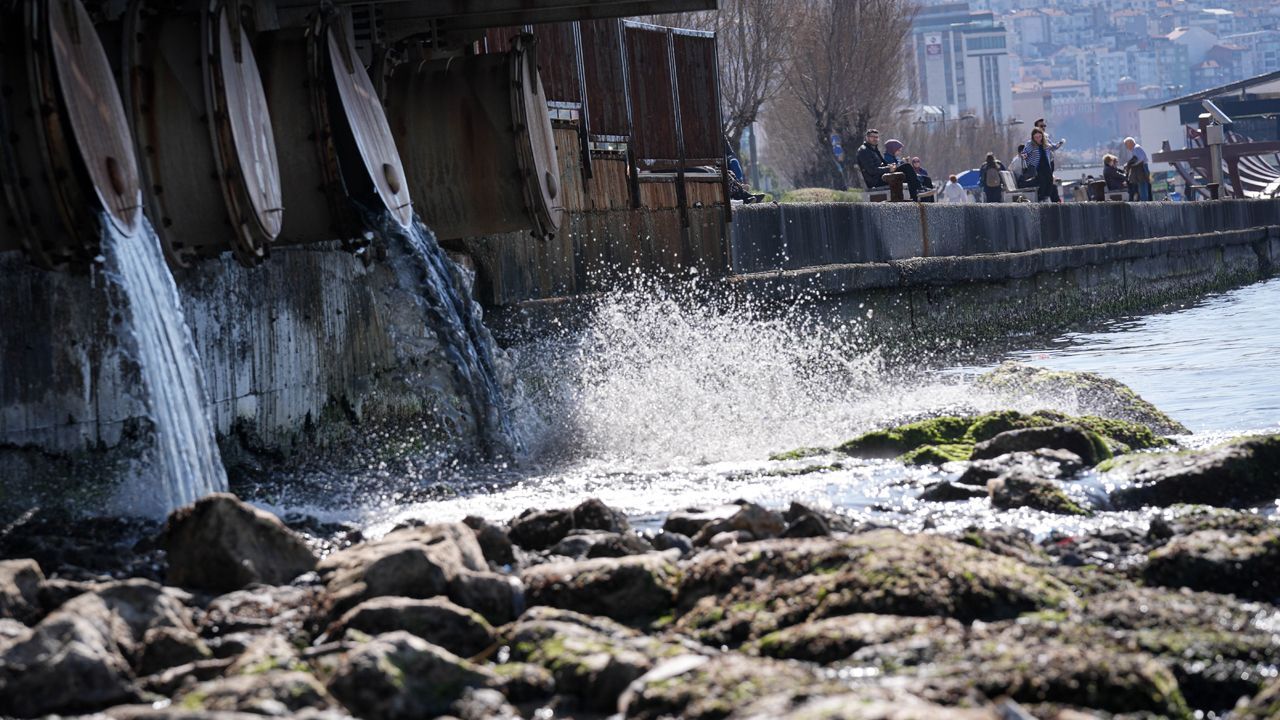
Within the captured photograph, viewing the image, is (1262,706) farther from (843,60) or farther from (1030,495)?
(843,60)

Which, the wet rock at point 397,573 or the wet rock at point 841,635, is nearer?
the wet rock at point 841,635

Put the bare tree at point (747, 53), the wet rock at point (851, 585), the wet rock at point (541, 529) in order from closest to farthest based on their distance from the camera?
1. the wet rock at point (851, 585)
2. the wet rock at point (541, 529)
3. the bare tree at point (747, 53)

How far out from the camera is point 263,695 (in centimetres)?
381

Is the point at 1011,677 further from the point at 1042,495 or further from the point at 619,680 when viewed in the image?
the point at 1042,495

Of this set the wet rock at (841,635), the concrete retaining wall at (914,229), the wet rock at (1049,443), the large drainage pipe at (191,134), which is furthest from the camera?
the concrete retaining wall at (914,229)

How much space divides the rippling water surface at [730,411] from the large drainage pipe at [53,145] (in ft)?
4.84

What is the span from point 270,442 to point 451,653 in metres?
4.06

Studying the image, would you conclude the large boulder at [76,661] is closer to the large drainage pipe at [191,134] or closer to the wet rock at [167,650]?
the wet rock at [167,650]

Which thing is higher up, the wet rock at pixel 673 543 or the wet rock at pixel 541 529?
the wet rock at pixel 541 529

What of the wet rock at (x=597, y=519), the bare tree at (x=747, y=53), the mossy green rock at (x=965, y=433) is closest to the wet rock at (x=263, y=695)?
the wet rock at (x=597, y=519)

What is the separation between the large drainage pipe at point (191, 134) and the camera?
7.38 metres

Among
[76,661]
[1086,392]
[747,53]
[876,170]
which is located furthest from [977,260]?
[747,53]

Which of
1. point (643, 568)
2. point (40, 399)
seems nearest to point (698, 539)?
point (643, 568)

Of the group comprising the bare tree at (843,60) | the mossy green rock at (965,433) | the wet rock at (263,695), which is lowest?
the mossy green rock at (965,433)
